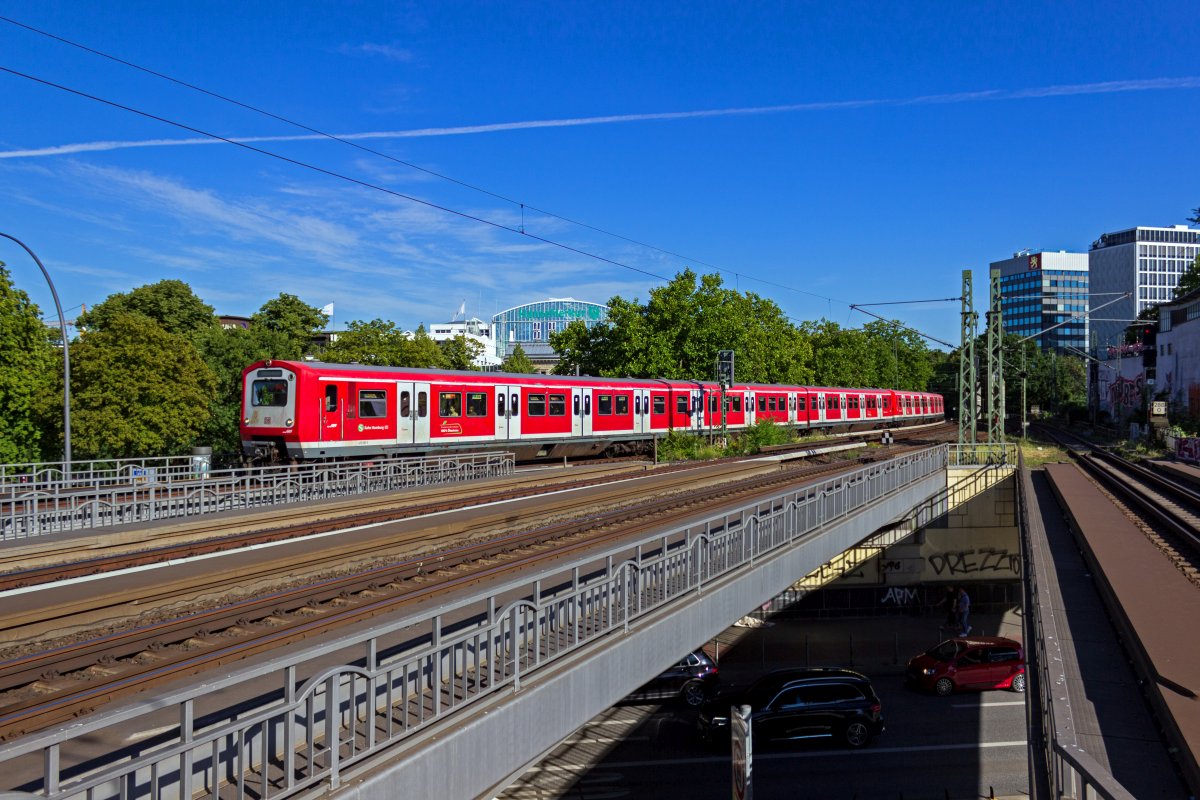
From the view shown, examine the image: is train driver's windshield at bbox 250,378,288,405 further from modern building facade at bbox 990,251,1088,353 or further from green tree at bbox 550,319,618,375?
modern building facade at bbox 990,251,1088,353

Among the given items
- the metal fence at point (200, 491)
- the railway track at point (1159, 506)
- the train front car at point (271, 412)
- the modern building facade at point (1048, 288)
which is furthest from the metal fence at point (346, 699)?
the modern building facade at point (1048, 288)

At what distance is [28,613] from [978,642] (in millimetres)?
21056

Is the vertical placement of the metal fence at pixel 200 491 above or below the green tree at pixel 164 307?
below

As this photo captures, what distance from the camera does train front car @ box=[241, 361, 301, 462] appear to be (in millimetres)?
21797

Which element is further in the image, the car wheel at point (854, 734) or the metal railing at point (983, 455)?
the metal railing at point (983, 455)

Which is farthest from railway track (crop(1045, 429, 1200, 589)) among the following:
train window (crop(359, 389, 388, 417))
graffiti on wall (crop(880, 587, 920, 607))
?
train window (crop(359, 389, 388, 417))

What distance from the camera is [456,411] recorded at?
26203mm

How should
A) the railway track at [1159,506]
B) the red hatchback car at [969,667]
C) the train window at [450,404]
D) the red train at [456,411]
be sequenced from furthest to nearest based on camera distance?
the train window at [450,404] → the red train at [456,411] → the red hatchback car at [969,667] → the railway track at [1159,506]

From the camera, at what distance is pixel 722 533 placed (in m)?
11.4

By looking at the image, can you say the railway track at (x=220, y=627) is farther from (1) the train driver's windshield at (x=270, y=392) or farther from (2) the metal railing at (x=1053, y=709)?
(1) the train driver's windshield at (x=270, y=392)

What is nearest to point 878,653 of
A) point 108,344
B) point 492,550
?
point 492,550

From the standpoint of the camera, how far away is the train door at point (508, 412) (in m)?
27.9

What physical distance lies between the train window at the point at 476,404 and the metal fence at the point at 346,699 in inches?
652

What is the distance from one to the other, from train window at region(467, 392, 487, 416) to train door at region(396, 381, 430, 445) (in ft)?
5.82
